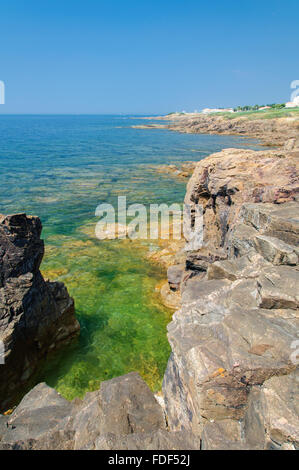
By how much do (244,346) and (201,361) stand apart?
762 mm

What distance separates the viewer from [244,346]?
15.8ft

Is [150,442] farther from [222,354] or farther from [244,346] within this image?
[244,346]

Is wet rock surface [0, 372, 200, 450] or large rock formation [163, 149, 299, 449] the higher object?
large rock formation [163, 149, 299, 449]

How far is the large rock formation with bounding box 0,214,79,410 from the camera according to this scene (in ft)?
26.7

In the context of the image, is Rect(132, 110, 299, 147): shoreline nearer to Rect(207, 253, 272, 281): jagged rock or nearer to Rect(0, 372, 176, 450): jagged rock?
Rect(207, 253, 272, 281): jagged rock

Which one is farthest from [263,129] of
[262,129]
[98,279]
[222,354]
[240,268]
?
[222,354]

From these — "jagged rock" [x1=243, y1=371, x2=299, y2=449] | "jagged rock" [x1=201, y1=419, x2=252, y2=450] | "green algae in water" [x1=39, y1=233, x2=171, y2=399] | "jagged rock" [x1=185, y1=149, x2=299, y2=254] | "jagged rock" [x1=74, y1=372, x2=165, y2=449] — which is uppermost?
"jagged rock" [x1=185, y1=149, x2=299, y2=254]

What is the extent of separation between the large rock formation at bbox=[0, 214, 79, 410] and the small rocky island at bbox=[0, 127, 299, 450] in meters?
0.03

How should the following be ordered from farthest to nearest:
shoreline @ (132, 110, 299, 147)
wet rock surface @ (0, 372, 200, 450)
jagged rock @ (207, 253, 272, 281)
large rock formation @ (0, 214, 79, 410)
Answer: shoreline @ (132, 110, 299, 147) < large rock formation @ (0, 214, 79, 410) < jagged rock @ (207, 253, 272, 281) < wet rock surface @ (0, 372, 200, 450)

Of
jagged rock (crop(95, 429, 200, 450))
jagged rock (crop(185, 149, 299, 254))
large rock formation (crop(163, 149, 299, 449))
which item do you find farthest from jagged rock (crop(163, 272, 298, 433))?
jagged rock (crop(185, 149, 299, 254))

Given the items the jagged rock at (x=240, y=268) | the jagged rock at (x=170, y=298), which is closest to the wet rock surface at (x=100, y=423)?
the jagged rock at (x=240, y=268)

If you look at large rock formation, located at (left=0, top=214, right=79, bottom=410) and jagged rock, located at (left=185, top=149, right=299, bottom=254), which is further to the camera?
jagged rock, located at (left=185, top=149, right=299, bottom=254)

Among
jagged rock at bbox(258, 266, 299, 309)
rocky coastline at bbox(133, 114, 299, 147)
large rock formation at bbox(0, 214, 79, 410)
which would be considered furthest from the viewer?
rocky coastline at bbox(133, 114, 299, 147)

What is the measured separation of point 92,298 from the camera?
A: 13672 millimetres
